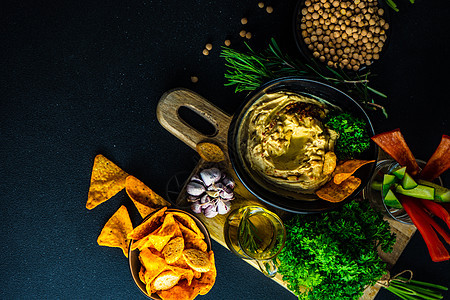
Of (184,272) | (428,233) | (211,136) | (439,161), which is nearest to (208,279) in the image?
(184,272)

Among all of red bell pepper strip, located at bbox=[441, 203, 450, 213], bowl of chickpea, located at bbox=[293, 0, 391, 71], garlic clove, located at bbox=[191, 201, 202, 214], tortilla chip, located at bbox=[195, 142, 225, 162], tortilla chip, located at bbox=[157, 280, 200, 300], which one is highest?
bowl of chickpea, located at bbox=[293, 0, 391, 71]

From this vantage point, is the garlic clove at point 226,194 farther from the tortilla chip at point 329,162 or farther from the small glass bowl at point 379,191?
the small glass bowl at point 379,191

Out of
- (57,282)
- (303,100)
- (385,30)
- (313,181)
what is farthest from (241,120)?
(57,282)

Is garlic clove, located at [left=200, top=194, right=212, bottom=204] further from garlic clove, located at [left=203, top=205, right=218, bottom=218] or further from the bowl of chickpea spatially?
the bowl of chickpea

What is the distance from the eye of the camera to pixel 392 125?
1719mm

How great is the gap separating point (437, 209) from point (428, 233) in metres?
0.08

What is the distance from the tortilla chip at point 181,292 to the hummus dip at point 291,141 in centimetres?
53

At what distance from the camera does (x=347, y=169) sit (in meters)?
1.20

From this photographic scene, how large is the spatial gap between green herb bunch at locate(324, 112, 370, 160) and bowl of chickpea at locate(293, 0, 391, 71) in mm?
400

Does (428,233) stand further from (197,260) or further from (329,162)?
(197,260)

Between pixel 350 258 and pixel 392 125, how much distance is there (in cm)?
88

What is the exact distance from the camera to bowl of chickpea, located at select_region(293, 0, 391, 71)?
1.54 meters

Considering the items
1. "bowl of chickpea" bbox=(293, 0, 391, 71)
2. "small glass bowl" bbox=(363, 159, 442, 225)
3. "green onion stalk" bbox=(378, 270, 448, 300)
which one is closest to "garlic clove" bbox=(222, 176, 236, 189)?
"small glass bowl" bbox=(363, 159, 442, 225)

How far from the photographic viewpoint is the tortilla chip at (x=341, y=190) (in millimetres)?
1213
